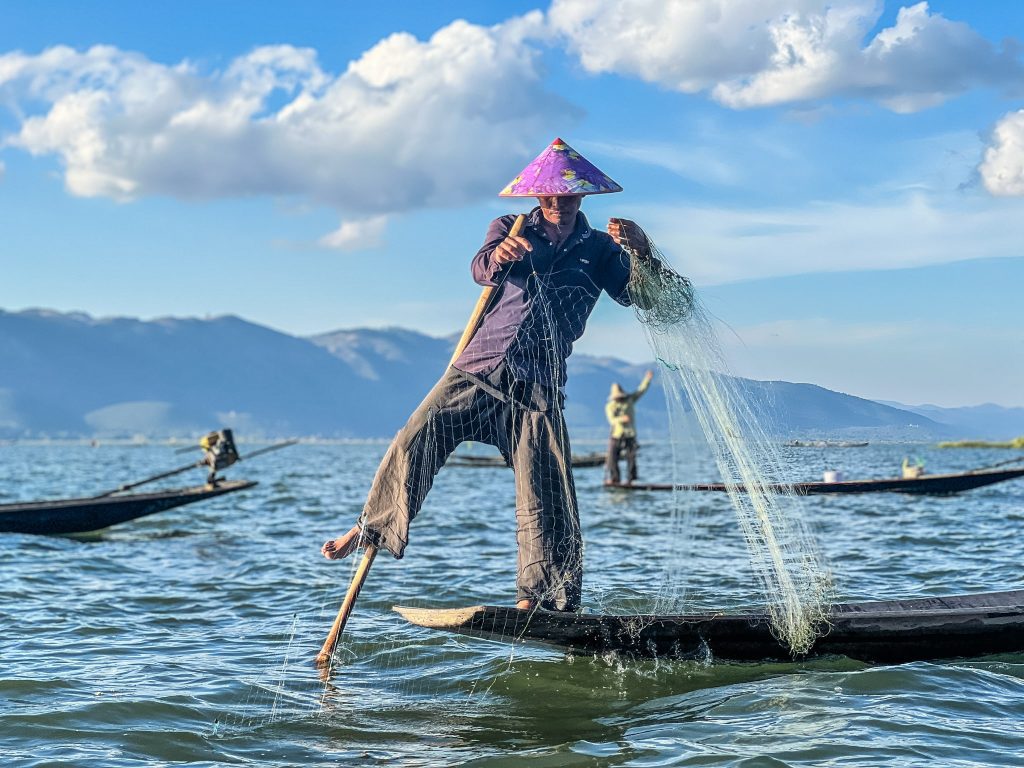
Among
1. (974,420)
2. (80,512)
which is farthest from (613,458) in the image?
(974,420)

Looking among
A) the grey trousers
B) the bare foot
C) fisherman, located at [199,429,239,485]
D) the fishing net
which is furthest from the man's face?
fisherman, located at [199,429,239,485]

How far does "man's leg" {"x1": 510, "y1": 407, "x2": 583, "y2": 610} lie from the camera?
611 cm

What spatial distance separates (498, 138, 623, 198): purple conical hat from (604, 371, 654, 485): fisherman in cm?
1644

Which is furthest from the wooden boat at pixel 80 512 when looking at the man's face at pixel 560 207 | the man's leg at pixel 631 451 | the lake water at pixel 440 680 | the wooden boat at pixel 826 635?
the man's face at pixel 560 207

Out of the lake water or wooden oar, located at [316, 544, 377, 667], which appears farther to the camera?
wooden oar, located at [316, 544, 377, 667]

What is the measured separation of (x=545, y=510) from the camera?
6.15m

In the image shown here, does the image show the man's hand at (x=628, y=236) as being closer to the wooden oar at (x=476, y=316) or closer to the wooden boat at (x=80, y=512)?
the wooden oar at (x=476, y=316)

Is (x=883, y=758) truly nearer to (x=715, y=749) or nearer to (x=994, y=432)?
(x=715, y=749)

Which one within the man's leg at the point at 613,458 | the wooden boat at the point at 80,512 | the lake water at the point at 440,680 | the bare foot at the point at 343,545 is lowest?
the lake water at the point at 440,680

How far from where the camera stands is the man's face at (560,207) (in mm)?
6059

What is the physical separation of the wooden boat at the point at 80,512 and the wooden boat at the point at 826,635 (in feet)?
34.5

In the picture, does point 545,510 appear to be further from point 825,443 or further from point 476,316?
point 825,443

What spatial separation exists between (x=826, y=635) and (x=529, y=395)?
2.16 m

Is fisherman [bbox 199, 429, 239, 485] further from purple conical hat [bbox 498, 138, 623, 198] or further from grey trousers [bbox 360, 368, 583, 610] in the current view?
purple conical hat [bbox 498, 138, 623, 198]
